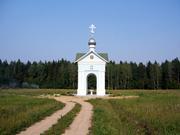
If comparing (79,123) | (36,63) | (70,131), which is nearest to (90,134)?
(70,131)

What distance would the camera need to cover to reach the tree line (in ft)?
335

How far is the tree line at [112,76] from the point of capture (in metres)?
102

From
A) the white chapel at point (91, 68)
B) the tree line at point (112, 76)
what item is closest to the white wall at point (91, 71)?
the white chapel at point (91, 68)

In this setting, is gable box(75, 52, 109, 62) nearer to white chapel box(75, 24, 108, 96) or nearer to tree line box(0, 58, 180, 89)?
white chapel box(75, 24, 108, 96)

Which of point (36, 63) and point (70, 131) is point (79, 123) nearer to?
point (70, 131)

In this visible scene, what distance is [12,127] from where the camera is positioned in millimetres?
14398

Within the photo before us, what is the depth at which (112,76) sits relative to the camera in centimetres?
10819

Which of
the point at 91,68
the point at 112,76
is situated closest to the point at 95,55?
the point at 91,68

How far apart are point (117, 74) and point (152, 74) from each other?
11.0 meters

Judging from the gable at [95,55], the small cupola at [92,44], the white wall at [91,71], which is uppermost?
the small cupola at [92,44]

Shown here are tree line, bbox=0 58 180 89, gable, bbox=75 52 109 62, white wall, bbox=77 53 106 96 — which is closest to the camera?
gable, bbox=75 52 109 62

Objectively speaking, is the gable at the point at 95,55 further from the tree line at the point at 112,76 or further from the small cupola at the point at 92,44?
the tree line at the point at 112,76

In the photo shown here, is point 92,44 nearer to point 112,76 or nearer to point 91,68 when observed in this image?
point 91,68

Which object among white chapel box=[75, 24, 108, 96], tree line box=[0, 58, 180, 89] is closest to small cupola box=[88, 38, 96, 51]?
white chapel box=[75, 24, 108, 96]
